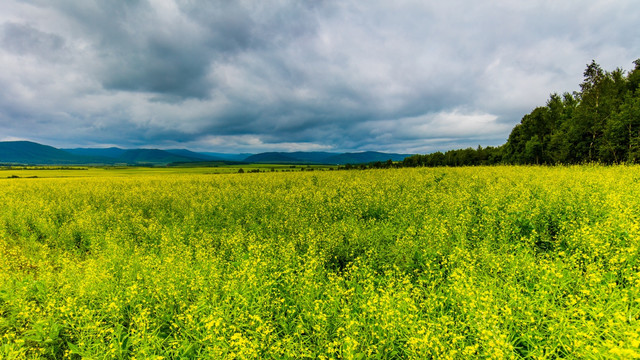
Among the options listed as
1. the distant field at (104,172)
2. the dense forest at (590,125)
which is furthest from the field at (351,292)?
the distant field at (104,172)

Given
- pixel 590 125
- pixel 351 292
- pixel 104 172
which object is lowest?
pixel 351 292

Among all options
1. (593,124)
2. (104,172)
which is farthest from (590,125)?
(104,172)

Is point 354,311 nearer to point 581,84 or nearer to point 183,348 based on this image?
point 183,348

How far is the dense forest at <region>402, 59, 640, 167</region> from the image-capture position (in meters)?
34.3

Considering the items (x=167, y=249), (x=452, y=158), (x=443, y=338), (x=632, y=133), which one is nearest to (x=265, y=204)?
(x=167, y=249)

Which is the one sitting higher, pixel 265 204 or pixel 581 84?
pixel 581 84

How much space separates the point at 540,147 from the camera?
53812 mm

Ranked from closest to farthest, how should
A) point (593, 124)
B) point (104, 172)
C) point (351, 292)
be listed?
point (351, 292)
point (593, 124)
point (104, 172)

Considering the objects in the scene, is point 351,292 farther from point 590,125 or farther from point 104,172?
point 104,172

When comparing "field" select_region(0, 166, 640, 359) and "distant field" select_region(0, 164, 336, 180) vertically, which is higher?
"distant field" select_region(0, 164, 336, 180)

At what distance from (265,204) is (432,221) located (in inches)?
341

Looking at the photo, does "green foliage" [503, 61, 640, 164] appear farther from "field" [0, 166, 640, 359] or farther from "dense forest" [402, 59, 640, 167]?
"field" [0, 166, 640, 359]

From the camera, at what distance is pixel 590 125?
39.6 meters

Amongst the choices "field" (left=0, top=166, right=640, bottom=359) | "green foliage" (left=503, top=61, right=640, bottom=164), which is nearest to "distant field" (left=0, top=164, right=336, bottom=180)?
"green foliage" (left=503, top=61, right=640, bottom=164)
